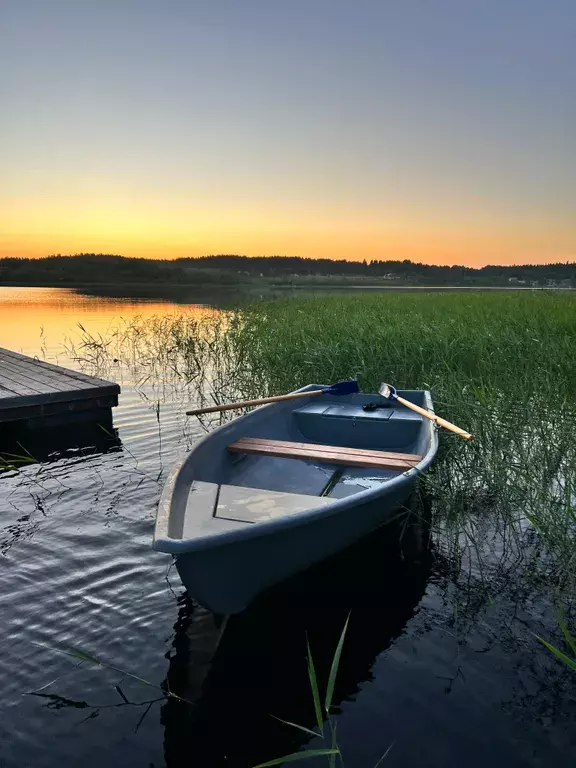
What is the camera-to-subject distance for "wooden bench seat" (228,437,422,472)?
13.7 ft

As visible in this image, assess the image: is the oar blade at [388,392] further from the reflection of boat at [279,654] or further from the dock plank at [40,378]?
the dock plank at [40,378]

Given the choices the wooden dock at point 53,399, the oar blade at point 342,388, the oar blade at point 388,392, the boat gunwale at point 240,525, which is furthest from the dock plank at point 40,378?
the boat gunwale at point 240,525

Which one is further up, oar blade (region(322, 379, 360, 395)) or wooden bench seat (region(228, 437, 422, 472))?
oar blade (region(322, 379, 360, 395))

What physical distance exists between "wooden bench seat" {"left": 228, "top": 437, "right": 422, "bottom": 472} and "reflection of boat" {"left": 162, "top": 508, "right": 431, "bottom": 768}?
651 millimetres

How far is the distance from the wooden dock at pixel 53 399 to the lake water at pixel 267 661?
9.44ft

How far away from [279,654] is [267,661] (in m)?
0.08

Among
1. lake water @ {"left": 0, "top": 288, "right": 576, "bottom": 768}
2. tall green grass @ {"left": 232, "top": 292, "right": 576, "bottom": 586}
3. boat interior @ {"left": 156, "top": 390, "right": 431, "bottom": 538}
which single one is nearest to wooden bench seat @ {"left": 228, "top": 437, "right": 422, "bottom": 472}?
boat interior @ {"left": 156, "top": 390, "right": 431, "bottom": 538}

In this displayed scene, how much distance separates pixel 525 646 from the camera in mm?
3236

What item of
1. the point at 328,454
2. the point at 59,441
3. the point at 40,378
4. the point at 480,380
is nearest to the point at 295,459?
the point at 328,454

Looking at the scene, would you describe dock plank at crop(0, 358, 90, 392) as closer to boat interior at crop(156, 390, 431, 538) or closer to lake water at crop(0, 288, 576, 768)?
lake water at crop(0, 288, 576, 768)

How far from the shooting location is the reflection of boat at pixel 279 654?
2631 mm

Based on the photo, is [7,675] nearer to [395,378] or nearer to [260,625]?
[260,625]

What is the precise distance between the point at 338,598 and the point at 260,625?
574 millimetres

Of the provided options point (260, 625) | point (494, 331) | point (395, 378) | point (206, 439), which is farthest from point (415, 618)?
point (494, 331)
